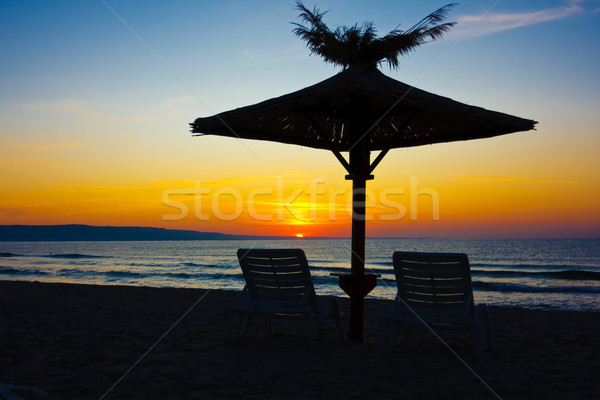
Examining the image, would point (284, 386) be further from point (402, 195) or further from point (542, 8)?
point (542, 8)

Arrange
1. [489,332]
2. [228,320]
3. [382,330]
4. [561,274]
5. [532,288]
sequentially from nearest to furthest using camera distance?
[382,330]
[489,332]
[228,320]
[532,288]
[561,274]

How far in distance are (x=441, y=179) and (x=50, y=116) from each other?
12.0 metres

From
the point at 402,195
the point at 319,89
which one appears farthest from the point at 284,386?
the point at 402,195

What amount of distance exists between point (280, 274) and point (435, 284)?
4.80 ft

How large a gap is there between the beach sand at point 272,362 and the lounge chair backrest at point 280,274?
18.1 inches

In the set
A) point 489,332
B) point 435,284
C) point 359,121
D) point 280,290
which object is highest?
point 359,121

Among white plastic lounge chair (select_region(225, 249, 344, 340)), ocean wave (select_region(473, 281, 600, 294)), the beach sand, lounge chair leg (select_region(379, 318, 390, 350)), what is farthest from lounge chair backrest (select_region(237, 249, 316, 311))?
ocean wave (select_region(473, 281, 600, 294))

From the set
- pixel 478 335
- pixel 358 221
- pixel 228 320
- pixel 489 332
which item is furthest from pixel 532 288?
pixel 228 320

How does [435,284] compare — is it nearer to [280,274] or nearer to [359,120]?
[280,274]

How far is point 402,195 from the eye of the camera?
853 centimetres

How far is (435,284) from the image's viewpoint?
416 centimetres

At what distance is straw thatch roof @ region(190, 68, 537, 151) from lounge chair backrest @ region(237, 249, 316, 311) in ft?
4.17

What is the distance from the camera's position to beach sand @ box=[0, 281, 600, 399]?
3.07 meters

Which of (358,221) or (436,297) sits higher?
(358,221)
